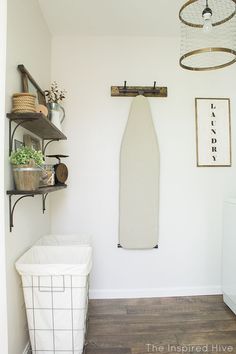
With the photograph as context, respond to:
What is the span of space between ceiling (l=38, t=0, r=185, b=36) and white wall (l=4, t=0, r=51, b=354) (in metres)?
0.20

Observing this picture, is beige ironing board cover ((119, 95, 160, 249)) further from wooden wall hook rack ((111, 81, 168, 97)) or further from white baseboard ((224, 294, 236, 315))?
white baseboard ((224, 294, 236, 315))

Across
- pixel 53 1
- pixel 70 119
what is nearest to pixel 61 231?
pixel 70 119

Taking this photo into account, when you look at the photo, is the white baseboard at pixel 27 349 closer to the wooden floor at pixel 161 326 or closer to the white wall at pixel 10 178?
the white wall at pixel 10 178

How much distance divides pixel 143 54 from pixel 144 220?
165 centimetres

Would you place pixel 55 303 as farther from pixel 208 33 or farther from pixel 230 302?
pixel 208 33

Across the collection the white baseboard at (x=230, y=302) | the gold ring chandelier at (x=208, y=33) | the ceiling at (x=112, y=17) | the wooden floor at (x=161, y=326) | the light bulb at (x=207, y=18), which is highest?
the ceiling at (x=112, y=17)

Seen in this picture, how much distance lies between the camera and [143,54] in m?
2.66

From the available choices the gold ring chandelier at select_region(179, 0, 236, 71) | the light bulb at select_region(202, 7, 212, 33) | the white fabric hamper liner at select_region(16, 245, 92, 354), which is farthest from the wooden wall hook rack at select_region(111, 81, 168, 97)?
the white fabric hamper liner at select_region(16, 245, 92, 354)

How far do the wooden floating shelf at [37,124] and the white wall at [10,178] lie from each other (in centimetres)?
8

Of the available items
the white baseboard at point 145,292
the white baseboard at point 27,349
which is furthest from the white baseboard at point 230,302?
the white baseboard at point 27,349

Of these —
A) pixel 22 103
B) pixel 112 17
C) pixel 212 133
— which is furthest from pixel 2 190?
pixel 212 133

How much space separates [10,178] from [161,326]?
5.43ft

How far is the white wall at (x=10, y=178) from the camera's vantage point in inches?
60.8

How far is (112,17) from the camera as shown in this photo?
7.72 ft
